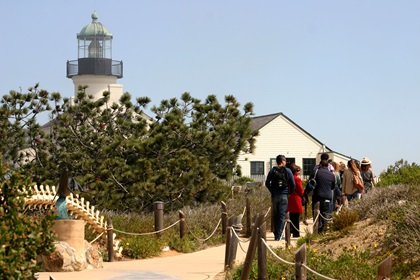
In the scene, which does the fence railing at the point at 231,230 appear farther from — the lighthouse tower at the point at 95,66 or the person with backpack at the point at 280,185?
the lighthouse tower at the point at 95,66

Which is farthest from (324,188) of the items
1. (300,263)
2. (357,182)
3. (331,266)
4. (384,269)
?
(384,269)

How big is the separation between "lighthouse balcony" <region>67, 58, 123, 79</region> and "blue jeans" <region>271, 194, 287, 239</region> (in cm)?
3240

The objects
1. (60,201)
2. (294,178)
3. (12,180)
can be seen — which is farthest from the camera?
(294,178)

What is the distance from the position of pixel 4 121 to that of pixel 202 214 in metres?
9.76

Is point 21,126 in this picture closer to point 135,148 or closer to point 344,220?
point 135,148

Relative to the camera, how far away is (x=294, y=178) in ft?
64.2

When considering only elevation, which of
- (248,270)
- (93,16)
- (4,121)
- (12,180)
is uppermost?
(93,16)

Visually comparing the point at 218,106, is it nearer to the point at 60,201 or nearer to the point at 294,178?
the point at 294,178

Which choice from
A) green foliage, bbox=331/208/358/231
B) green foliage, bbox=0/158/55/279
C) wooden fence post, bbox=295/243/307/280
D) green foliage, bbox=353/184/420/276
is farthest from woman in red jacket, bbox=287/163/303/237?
green foliage, bbox=0/158/55/279

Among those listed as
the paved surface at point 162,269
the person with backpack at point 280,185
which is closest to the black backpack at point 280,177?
the person with backpack at point 280,185

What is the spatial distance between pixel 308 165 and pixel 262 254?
140ft

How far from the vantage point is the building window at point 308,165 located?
5391 centimetres

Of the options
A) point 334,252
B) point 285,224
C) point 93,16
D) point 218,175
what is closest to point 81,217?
point 285,224

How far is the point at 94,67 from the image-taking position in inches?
1972
